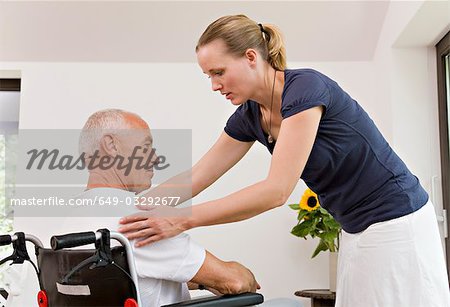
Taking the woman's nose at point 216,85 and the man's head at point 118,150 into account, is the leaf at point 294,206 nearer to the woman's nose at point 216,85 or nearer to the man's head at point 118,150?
the man's head at point 118,150

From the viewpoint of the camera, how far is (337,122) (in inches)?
59.4

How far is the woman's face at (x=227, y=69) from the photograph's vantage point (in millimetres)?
1541

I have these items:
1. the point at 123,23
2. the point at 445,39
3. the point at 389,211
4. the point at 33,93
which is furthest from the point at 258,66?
the point at 33,93

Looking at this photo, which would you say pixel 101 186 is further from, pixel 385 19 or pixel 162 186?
pixel 385 19

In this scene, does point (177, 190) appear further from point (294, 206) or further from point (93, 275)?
point (294, 206)

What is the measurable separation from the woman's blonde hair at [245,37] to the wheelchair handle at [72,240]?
1.78ft

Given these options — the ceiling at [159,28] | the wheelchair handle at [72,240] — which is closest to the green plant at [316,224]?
the ceiling at [159,28]

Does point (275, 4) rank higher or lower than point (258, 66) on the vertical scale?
higher

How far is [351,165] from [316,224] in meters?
1.56

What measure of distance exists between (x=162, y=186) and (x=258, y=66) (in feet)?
1.70

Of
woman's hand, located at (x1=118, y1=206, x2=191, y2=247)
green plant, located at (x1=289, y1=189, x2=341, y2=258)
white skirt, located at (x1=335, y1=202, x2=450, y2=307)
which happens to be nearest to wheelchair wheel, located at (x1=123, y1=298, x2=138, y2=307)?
woman's hand, located at (x1=118, y1=206, x2=191, y2=247)

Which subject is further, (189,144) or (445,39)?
(189,144)

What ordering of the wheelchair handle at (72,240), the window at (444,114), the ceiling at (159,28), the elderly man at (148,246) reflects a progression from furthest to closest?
the ceiling at (159,28) → the window at (444,114) → the elderly man at (148,246) → the wheelchair handle at (72,240)

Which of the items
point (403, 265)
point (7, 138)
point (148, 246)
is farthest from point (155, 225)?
point (7, 138)
